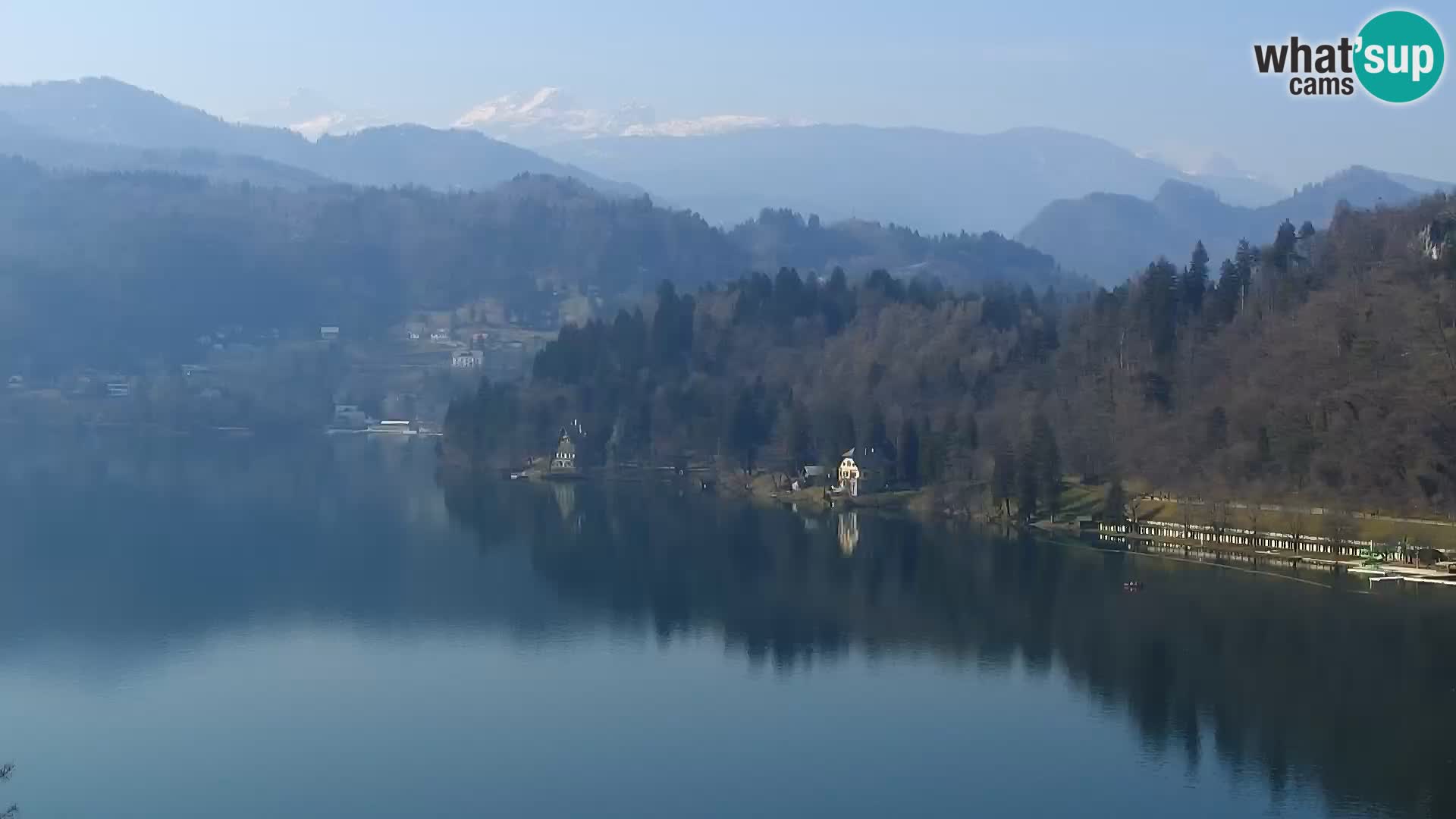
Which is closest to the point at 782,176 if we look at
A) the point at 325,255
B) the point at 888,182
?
the point at 888,182

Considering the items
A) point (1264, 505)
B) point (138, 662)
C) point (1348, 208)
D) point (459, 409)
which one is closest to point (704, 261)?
point (459, 409)

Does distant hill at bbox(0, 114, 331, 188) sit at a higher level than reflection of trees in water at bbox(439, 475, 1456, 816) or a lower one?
higher

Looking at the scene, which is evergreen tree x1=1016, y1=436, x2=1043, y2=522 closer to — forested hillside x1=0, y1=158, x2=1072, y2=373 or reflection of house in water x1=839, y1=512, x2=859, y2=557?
reflection of house in water x1=839, y1=512, x2=859, y2=557

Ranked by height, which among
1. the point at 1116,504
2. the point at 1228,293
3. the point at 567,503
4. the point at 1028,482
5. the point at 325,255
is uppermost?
the point at 325,255

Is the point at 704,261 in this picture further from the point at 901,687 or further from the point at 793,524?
the point at 901,687

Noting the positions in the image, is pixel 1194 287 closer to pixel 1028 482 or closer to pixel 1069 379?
pixel 1069 379

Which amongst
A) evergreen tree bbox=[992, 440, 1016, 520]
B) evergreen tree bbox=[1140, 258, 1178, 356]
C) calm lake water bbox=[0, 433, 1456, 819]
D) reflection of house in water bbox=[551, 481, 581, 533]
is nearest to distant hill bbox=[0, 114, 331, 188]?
reflection of house in water bbox=[551, 481, 581, 533]

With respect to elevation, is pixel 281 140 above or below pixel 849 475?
above
